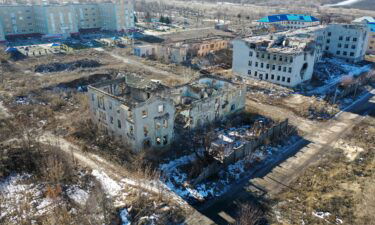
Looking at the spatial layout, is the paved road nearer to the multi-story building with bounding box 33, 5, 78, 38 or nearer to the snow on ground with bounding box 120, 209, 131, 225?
the snow on ground with bounding box 120, 209, 131, 225

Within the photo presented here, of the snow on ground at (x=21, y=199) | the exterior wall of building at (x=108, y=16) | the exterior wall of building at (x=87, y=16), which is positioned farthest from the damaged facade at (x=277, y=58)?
the exterior wall of building at (x=87, y=16)

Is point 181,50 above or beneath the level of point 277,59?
beneath

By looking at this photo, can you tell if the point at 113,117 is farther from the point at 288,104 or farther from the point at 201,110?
the point at 288,104

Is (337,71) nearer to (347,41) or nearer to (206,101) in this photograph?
(347,41)

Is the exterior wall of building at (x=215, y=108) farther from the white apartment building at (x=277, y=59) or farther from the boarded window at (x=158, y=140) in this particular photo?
the white apartment building at (x=277, y=59)

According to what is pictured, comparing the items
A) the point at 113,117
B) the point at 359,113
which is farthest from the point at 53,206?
the point at 359,113

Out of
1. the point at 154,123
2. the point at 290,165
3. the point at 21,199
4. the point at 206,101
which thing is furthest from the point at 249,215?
the point at 21,199

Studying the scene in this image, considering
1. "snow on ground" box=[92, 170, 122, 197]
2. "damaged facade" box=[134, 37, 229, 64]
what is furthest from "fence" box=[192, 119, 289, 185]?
"damaged facade" box=[134, 37, 229, 64]
